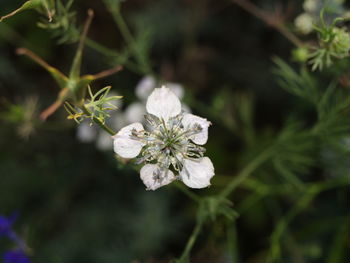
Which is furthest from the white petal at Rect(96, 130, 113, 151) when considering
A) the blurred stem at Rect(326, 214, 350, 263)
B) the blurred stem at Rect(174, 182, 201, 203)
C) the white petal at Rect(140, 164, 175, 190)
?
the blurred stem at Rect(326, 214, 350, 263)

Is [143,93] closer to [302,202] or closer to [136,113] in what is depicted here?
[136,113]

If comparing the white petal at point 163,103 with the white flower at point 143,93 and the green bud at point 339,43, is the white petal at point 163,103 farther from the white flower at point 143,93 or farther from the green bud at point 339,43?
the white flower at point 143,93

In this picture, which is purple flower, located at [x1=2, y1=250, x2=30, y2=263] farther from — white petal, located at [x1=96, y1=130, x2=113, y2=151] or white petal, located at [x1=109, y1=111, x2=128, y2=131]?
white petal, located at [x1=109, y1=111, x2=128, y2=131]

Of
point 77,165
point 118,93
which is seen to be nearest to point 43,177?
point 77,165

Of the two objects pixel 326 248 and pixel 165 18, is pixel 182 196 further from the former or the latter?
pixel 165 18

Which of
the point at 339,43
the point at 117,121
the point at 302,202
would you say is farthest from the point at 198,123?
the point at 117,121

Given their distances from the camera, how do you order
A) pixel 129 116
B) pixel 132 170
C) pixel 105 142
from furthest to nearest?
pixel 132 170
pixel 105 142
pixel 129 116
